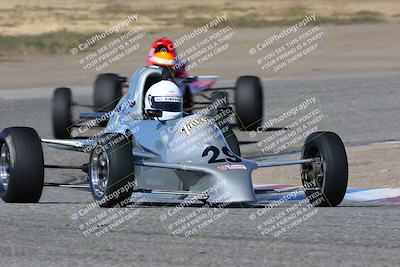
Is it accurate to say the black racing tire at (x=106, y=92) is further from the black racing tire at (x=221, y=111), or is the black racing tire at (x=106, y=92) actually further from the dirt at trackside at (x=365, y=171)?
the dirt at trackside at (x=365, y=171)

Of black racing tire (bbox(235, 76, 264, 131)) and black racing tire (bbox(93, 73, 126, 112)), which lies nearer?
black racing tire (bbox(93, 73, 126, 112))

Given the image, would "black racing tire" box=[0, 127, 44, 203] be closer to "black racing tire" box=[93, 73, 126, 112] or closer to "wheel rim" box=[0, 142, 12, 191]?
"wheel rim" box=[0, 142, 12, 191]

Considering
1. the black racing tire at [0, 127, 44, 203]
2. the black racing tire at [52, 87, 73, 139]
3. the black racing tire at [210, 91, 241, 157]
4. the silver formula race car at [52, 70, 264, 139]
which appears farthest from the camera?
the black racing tire at [52, 87, 73, 139]

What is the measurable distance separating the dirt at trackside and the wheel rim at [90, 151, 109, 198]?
400 cm

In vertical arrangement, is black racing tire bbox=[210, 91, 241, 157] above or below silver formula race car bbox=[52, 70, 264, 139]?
above

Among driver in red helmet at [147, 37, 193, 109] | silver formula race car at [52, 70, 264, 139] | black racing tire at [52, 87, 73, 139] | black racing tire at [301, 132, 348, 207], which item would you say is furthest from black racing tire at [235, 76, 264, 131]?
black racing tire at [301, 132, 348, 207]

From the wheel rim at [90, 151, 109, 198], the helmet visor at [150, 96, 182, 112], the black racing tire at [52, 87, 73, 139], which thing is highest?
the helmet visor at [150, 96, 182, 112]

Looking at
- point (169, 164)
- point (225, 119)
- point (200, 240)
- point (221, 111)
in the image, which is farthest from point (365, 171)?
point (200, 240)

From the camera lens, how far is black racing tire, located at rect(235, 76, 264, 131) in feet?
56.6

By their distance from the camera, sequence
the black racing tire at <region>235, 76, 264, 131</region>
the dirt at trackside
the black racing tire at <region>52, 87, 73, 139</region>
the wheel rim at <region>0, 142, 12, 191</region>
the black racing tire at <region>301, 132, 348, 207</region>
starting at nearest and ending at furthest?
the black racing tire at <region>301, 132, 348, 207</region> → the wheel rim at <region>0, 142, 12, 191</region> → the dirt at trackside → the black racing tire at <region>52, 87, 73, 139</region> → the black racing tire at <region>235, 76, 264, 131</region>

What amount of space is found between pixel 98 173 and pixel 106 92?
5914 millimetres

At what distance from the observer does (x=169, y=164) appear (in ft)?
34.1

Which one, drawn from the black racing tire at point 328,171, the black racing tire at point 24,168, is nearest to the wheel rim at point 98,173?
the black racing tire at point 24,168

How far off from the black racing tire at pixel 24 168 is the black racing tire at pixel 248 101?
659 cm
